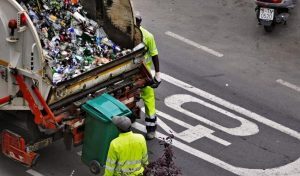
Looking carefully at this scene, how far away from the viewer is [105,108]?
28.3 ft


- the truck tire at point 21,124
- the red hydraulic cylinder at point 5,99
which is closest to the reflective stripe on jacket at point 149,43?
the truck tire at point 21,124

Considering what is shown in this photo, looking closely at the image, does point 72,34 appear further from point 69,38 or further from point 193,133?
point 193,133

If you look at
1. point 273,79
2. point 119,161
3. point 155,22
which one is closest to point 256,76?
point 273,79

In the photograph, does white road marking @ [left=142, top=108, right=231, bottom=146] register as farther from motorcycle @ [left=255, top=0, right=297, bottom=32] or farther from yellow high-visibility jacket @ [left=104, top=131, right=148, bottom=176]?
motorcycle @ [left=255, top=0, right=297, bottom=32]

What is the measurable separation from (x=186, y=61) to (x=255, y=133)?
2539mm

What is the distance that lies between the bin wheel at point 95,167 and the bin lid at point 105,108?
2.01 ft

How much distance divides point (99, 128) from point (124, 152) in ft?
3.99

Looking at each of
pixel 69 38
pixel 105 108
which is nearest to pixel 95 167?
pixel 105 108

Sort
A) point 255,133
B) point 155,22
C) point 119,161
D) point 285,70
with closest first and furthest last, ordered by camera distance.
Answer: point 119,161
point 255,133
point 285,70
point 155,22

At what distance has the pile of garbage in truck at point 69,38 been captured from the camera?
368 inches

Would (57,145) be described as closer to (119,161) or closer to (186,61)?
(119,161)

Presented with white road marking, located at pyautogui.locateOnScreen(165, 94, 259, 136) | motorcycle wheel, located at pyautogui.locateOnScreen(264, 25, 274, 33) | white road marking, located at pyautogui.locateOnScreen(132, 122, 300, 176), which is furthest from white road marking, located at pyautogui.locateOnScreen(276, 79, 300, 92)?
white road marking, located at pyautogui.locateOnScreen(132, 122, 300, 176)

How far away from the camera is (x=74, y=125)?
8.78 m

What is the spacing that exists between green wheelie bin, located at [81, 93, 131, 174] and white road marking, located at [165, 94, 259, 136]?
227 cm
